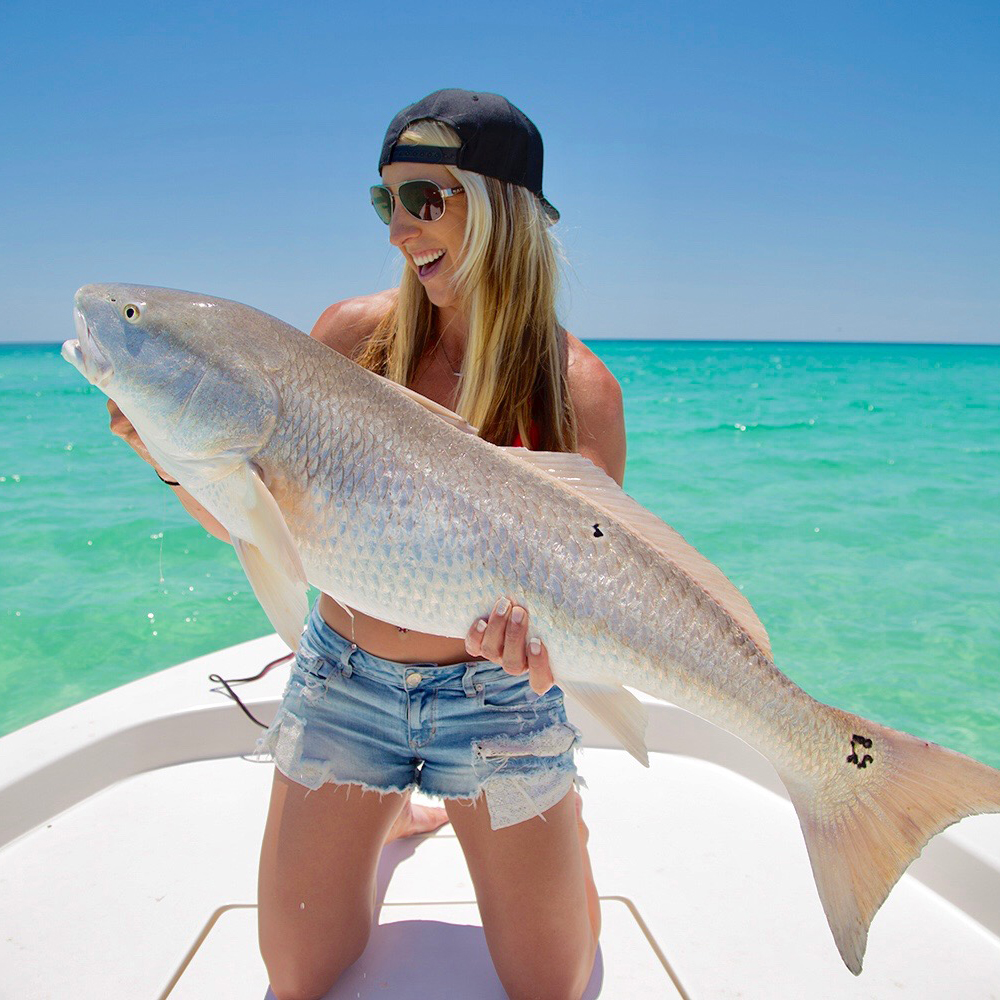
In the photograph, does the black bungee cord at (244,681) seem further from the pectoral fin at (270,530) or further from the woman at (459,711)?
the pectoral fin at (270,530)

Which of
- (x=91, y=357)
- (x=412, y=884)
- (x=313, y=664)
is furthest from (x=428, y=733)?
(x=91, y=357)

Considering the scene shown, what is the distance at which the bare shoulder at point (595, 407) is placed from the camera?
8.36 ft

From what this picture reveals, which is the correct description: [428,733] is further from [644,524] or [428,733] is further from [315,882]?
[644,524]

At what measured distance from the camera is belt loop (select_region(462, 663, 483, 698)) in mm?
2225

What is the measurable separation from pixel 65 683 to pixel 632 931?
6.05 metres

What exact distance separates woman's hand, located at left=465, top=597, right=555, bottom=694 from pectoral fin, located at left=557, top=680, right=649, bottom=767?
4.7 inches

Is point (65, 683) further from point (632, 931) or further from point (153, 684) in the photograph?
point (632, 931)

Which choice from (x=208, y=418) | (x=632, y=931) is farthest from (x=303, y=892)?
(x=208, y=418)

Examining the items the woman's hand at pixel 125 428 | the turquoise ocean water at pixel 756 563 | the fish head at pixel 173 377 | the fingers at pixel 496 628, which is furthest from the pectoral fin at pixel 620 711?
the turquoise ocean water at pixel 756 563

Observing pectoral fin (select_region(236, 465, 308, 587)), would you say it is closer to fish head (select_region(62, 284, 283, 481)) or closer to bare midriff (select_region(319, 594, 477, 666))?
fish head (select_region(62, 284, 283, 481))

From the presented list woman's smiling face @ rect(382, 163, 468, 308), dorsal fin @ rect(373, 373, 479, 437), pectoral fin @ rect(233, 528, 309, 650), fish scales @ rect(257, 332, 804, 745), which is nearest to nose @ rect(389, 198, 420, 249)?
woman's smiling face @ rect(382, 163, 468, 308)

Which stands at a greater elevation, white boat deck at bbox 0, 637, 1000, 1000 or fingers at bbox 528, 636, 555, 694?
fingers at bbox 528, 636, 555, 694

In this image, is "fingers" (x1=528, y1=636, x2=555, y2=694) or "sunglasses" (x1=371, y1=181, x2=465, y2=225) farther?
"sunglasses" (x1=371, y1=181, x2=465, y2=225)

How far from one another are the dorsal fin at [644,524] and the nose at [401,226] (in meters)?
0.76
